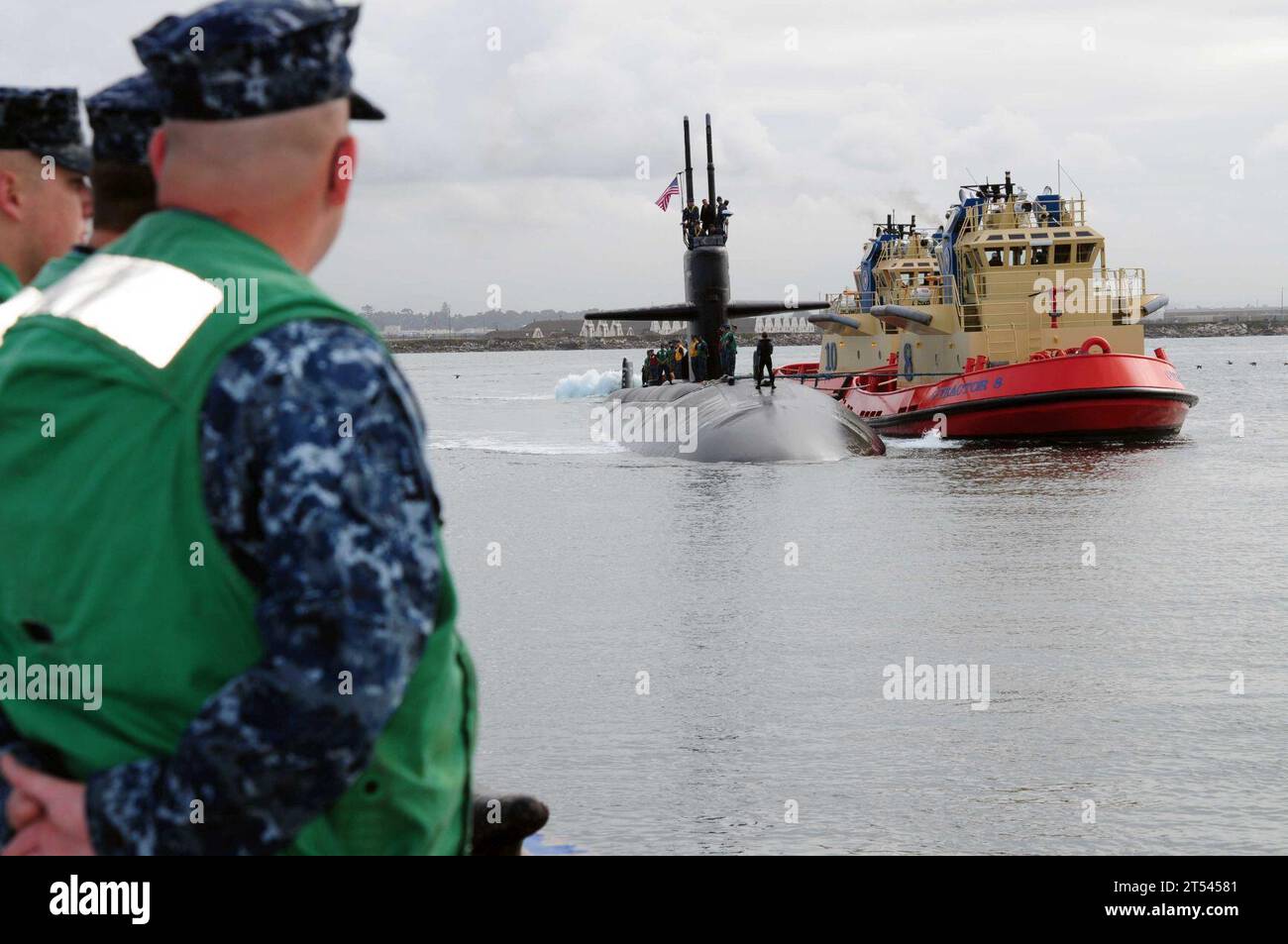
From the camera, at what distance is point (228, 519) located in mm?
1982

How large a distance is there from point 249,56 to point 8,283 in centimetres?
232

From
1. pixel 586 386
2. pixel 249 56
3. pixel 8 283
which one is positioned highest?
pixel 586 386

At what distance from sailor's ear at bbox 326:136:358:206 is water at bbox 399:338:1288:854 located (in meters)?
3.83

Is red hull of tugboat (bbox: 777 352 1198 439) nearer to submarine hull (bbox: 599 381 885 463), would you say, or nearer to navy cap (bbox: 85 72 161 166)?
submarine hull (bbox: 599 381 885 463)

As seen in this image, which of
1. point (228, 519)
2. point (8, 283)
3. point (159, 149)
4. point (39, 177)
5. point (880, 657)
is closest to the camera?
point (228, 519)

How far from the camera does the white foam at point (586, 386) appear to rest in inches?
3401

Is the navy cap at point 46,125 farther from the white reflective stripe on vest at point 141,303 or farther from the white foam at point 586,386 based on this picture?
the white foam at point 586,386

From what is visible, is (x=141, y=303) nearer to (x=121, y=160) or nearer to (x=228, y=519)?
(x=228, y=519)

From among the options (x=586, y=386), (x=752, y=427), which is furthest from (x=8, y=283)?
(x=586, y=386)

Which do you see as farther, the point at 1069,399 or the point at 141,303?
the point at 1069,399

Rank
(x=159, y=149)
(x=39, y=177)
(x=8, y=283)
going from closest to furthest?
1. (x=159, y=149)
2. (x=39, y=177)
3. (x=8, y=283)

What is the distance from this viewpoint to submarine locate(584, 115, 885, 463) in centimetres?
3147

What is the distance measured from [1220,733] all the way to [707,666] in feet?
14.0

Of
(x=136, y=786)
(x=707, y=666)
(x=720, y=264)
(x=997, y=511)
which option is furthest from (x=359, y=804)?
(x=720, y=264)
